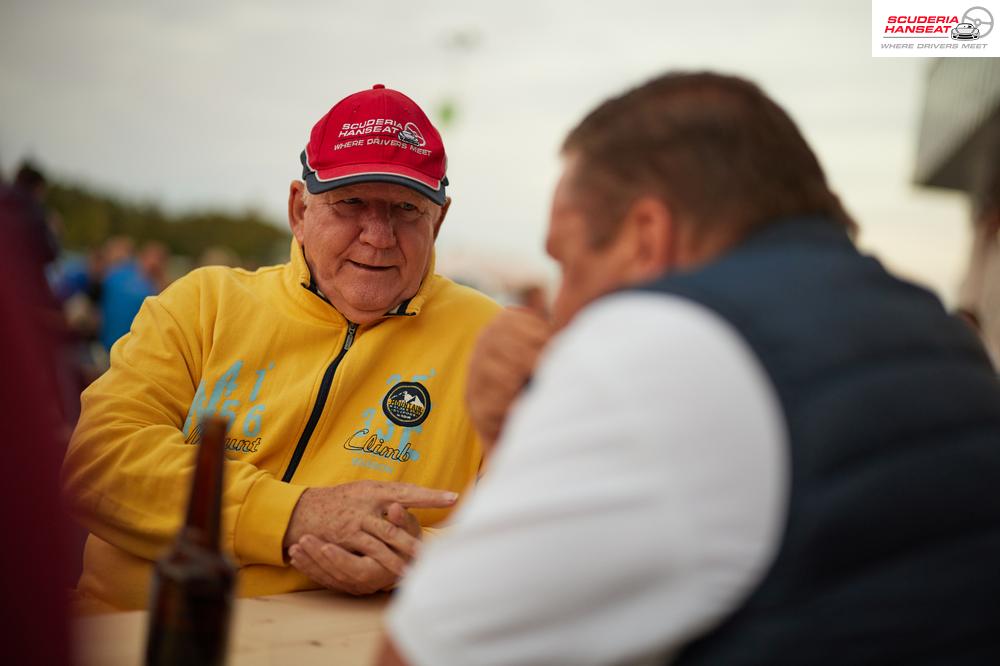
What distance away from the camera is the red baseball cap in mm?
2211

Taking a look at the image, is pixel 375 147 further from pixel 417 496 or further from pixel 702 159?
pixel 702 159

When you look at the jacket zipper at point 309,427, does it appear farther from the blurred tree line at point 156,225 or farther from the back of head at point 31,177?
the blurred tree line at point 156,225

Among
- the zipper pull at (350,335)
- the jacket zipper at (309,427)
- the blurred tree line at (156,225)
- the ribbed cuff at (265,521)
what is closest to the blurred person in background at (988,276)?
the zipper pull at (350,335)

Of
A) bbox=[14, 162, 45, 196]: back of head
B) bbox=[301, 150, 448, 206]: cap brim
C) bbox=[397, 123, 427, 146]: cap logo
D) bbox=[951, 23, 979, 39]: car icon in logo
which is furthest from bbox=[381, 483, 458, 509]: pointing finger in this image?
bbox=[14, 162, 45, 196]: back of head

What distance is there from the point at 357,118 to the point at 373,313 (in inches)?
20.4

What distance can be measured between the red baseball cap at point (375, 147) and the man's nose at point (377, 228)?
12cm

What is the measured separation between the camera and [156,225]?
59688 millimetres

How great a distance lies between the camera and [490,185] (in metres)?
4.00

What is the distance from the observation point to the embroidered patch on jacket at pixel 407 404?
2184mm

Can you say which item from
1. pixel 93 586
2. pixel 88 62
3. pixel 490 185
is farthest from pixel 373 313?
pixel 88 62

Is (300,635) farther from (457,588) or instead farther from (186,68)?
(186,68)

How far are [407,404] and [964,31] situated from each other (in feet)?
8.01

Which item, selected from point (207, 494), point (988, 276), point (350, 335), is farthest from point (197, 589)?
Answer: point (988, 276)

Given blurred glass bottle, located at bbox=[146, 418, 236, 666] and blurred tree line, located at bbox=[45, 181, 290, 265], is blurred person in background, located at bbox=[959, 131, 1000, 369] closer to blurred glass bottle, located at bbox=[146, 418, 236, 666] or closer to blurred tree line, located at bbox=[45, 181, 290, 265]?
blurred glass bottle, located at bbox=[146, 418, 236, 666]
